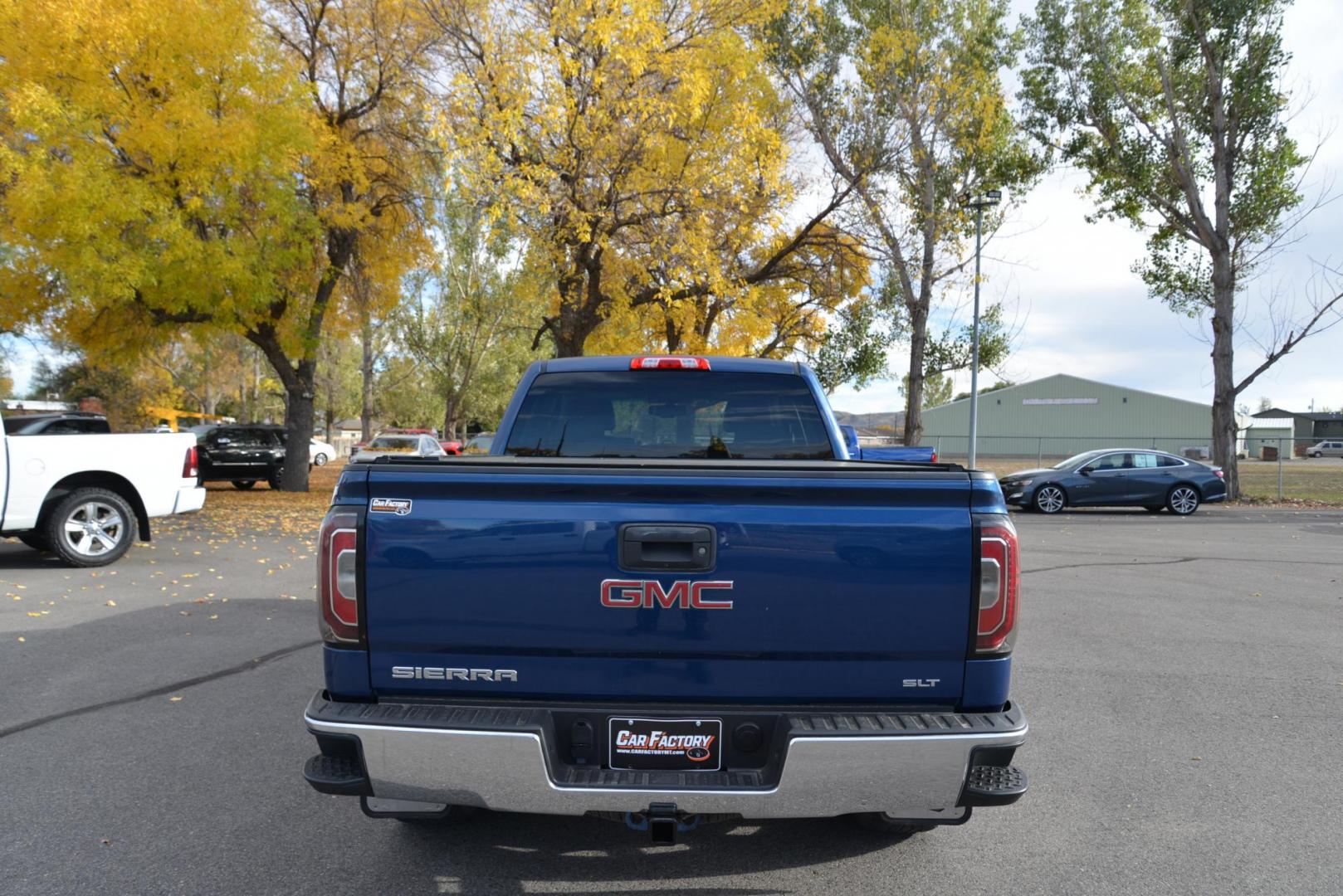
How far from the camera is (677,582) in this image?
2.70 metres

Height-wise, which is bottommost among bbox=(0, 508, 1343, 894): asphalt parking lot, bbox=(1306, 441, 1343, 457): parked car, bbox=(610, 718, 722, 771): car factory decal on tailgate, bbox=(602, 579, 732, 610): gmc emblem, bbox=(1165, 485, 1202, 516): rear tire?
bbox=(0, 508, 1343, 894): asphalt parking lot

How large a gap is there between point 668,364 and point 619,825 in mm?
2113

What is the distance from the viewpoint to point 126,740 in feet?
15.4

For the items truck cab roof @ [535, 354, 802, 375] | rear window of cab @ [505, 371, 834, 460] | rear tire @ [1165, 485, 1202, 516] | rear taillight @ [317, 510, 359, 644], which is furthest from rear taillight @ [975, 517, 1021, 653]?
rear tire @ [1165, 485, 1202, 516]

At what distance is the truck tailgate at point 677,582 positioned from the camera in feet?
8.84

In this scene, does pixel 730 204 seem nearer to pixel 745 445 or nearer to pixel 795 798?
pixel 745 445

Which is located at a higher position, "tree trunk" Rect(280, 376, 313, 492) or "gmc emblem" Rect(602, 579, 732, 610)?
"tree trunk" Rect(280, 376, 313, 492)

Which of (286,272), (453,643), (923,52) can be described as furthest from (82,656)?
(923,52)

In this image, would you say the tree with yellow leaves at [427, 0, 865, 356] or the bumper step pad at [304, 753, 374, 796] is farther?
the tree with yellow leaves at [427, 0, 865, 356]

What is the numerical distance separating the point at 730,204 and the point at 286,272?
9.29m

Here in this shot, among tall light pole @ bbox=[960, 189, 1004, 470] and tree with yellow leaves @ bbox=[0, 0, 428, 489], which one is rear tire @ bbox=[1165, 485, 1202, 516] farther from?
tree with yellow leaves @ bbox=[0, 0, 428, 489]

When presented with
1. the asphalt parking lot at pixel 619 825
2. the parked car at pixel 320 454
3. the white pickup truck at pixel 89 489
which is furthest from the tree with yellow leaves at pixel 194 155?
the parked car at pixel 320 454

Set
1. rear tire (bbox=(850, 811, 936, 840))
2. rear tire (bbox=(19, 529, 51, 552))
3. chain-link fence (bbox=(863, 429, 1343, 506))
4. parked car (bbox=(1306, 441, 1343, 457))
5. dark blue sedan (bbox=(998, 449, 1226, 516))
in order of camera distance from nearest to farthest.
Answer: rear tire (bbox=(850, 811, 936, 840)), rear tire (bbox=(19, 529, 51, 552)), dark blue sedan (bbox=(998, 449, 1226, 516)), chain-link fence (bbox=(863, 429, 1343, 506)), parked car (bbox=(1306, 441, 1343, 457))

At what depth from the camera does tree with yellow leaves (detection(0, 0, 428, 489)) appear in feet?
46.4
